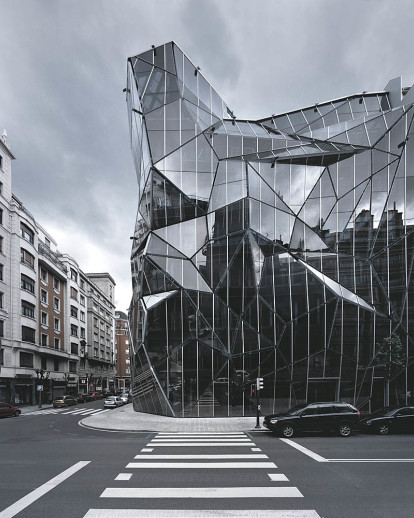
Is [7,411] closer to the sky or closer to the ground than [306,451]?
closer to the ground

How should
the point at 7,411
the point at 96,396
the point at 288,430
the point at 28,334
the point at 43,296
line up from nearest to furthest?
the point at 288,430, the point at 7,411, the point at 28,334, the point at 43,296, the point at 96,396

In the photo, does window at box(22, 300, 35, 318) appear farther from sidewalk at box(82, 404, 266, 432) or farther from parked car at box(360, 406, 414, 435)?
parked car at box(360, 406, 414, 435)

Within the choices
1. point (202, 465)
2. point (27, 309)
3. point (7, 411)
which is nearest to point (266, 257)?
point (202, 465)

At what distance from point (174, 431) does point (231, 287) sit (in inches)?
441

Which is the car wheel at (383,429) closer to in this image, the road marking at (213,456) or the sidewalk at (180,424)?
the sidewalk at (180,424)

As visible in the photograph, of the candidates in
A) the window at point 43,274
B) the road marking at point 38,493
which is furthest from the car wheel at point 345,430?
the window at point 43,274

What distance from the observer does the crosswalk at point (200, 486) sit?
26.7ft

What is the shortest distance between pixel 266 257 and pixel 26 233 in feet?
113

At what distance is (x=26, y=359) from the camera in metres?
48.7

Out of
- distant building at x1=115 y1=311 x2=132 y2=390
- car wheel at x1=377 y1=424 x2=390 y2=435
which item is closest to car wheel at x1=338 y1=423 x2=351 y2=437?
car wheel at x1=377 y1=424 x2=390 y2=435

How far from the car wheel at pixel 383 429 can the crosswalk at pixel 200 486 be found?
708 cm

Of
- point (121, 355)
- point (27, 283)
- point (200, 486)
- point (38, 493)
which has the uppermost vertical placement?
point (27, 283)

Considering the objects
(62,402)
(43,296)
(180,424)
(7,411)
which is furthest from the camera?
(43,296)

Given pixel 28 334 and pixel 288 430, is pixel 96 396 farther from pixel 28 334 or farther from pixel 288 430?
pixel 288 430
